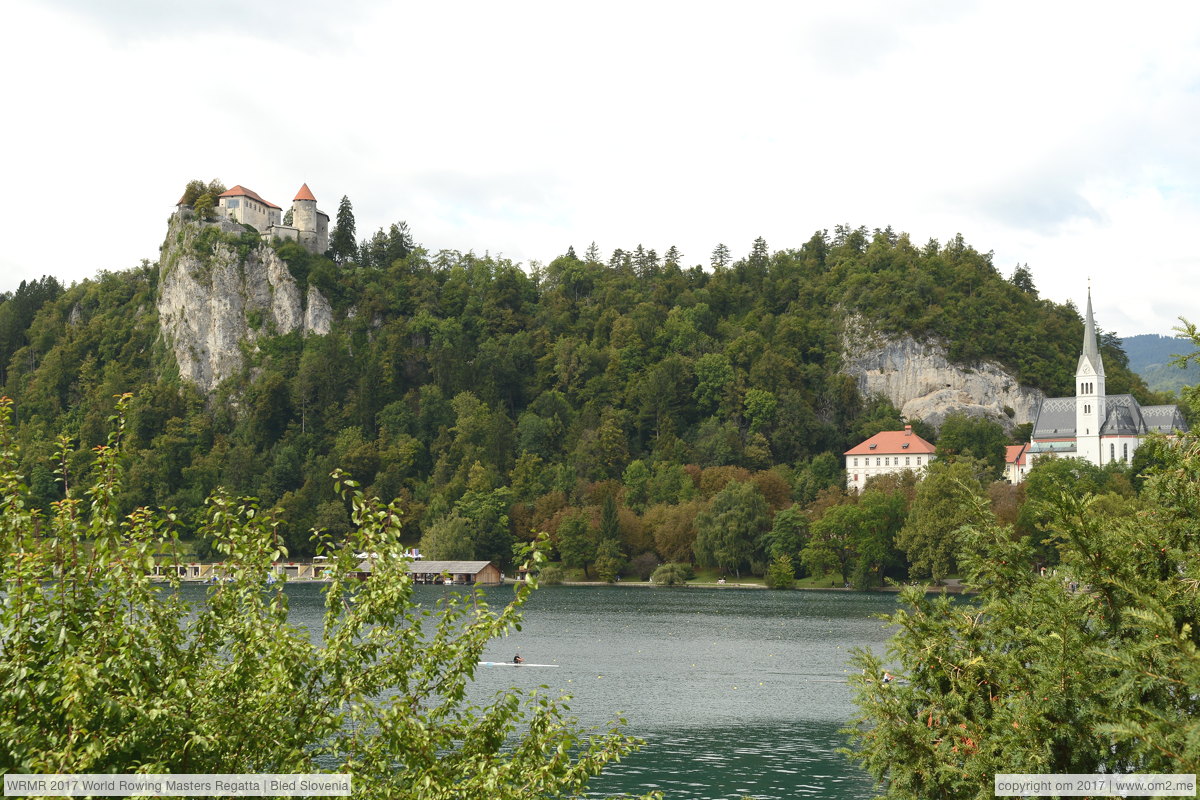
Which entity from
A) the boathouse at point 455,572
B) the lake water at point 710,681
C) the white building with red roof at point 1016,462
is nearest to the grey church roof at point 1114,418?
the white building with red roof at point 1016,462

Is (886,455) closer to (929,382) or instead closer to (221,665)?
(929,382)

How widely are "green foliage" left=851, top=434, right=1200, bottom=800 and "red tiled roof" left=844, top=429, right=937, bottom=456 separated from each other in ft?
444

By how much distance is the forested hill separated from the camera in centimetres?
14725

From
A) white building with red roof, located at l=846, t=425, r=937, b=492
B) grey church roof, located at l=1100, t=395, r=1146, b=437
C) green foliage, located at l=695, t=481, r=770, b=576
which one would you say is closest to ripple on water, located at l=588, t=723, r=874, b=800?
green foliage, located at l=695, t=481, r=770, b=576

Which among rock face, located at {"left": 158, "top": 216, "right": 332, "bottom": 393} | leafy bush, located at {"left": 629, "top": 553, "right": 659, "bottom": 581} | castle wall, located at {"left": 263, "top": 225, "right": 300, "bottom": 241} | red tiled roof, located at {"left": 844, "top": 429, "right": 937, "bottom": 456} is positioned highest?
castle wall, located at {"left": 263, "top": 225, "right": 300, "bottom": 241}

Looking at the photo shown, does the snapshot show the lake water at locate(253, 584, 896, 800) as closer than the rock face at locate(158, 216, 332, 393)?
Yes

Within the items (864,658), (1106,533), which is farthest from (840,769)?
(1106,533)

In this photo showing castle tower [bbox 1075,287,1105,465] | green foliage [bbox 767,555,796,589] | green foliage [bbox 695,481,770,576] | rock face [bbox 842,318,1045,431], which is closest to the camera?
green foliage [bbox 767,555,796,589]

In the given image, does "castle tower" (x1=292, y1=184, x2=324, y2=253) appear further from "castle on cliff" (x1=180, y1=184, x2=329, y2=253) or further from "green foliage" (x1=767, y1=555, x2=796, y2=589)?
"green foliage" (x1=767, y1=555, x2=796, y2=589)

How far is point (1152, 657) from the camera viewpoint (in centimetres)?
1020

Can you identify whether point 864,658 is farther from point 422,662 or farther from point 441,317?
point 441,317

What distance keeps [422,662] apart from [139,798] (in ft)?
11.4

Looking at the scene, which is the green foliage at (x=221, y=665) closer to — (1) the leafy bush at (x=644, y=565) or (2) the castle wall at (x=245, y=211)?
(1) the leafy bush at (x=644, y=565)

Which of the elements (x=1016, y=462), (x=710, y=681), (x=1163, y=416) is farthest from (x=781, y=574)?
(x=710, y=681)
